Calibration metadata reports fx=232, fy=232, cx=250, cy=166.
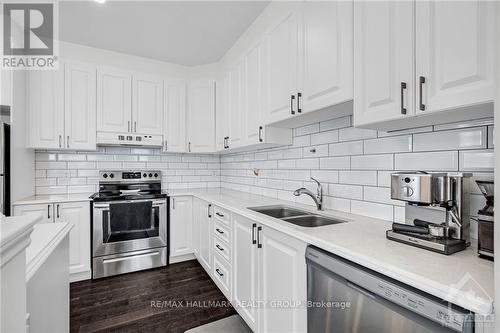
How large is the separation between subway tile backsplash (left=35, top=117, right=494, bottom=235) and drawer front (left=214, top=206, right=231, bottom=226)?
0.62 m

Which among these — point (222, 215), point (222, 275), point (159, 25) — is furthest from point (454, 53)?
point (159, 25)

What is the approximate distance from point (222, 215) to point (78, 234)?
5.53 feet

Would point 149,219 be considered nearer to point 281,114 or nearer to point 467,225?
point 281,114

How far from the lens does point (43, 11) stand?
2.12m

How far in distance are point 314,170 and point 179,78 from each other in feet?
7.78

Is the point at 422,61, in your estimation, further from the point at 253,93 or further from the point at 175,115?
the point at 175,115

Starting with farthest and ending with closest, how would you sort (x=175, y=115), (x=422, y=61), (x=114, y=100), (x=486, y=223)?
(x=175, y=115)
(x=114, y=100)
(x=422, y=61)
(x=486, y=223)

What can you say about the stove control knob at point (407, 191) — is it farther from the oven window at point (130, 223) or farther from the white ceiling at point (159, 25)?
the oven window at point (130, 223)

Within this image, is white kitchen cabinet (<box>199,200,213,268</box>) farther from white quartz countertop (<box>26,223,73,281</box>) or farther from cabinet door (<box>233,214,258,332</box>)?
white quartz countertop (<box>26,223,73,281</box>)

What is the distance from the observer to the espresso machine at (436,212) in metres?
0.94

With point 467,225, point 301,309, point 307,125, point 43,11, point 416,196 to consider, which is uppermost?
point 43,11

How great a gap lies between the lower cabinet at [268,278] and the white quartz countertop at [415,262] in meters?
0.18

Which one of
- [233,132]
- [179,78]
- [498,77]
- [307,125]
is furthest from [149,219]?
[498,77]

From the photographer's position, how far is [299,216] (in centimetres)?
177
